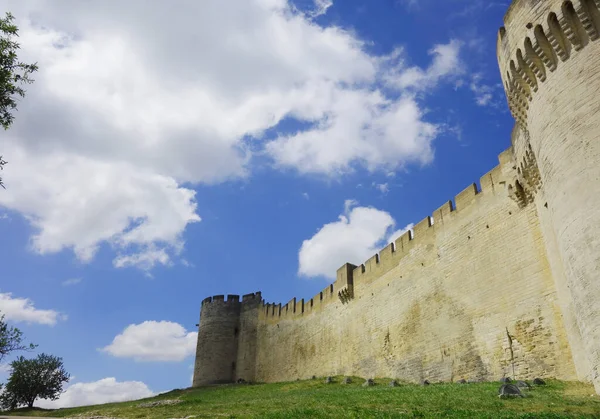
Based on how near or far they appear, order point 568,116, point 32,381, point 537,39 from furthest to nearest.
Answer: point 32,381, point 537,39, point 568,116

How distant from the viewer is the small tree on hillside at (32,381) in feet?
96.7

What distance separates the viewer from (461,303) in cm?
1580

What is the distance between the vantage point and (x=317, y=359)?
26047mm

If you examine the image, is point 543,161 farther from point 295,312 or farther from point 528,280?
point 295,312

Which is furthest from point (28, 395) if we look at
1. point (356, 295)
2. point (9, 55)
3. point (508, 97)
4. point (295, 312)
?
point (508, 97)

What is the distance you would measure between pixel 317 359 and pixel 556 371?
1610cm

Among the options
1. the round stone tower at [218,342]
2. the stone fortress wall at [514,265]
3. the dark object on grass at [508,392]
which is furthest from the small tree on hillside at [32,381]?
the dark object on grass at [508,392]

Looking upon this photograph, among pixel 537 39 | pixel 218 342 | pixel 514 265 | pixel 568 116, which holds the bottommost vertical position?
pixel 514 265

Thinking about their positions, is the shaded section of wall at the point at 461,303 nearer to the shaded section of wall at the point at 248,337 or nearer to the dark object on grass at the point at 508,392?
the dark object on grass at the point at 508,392

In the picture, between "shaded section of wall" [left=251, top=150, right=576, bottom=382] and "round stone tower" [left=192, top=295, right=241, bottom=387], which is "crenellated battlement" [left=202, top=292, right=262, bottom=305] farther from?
"shaded section of wall" [left=251, top=150, right=576, bottom=382]

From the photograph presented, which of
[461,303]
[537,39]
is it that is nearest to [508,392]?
[461,303]

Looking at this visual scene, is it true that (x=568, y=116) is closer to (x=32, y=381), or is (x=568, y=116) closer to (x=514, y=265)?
(x=514, y=265)

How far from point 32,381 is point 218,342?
12.4 metres

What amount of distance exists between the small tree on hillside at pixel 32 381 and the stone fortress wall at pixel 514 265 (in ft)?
54.7
